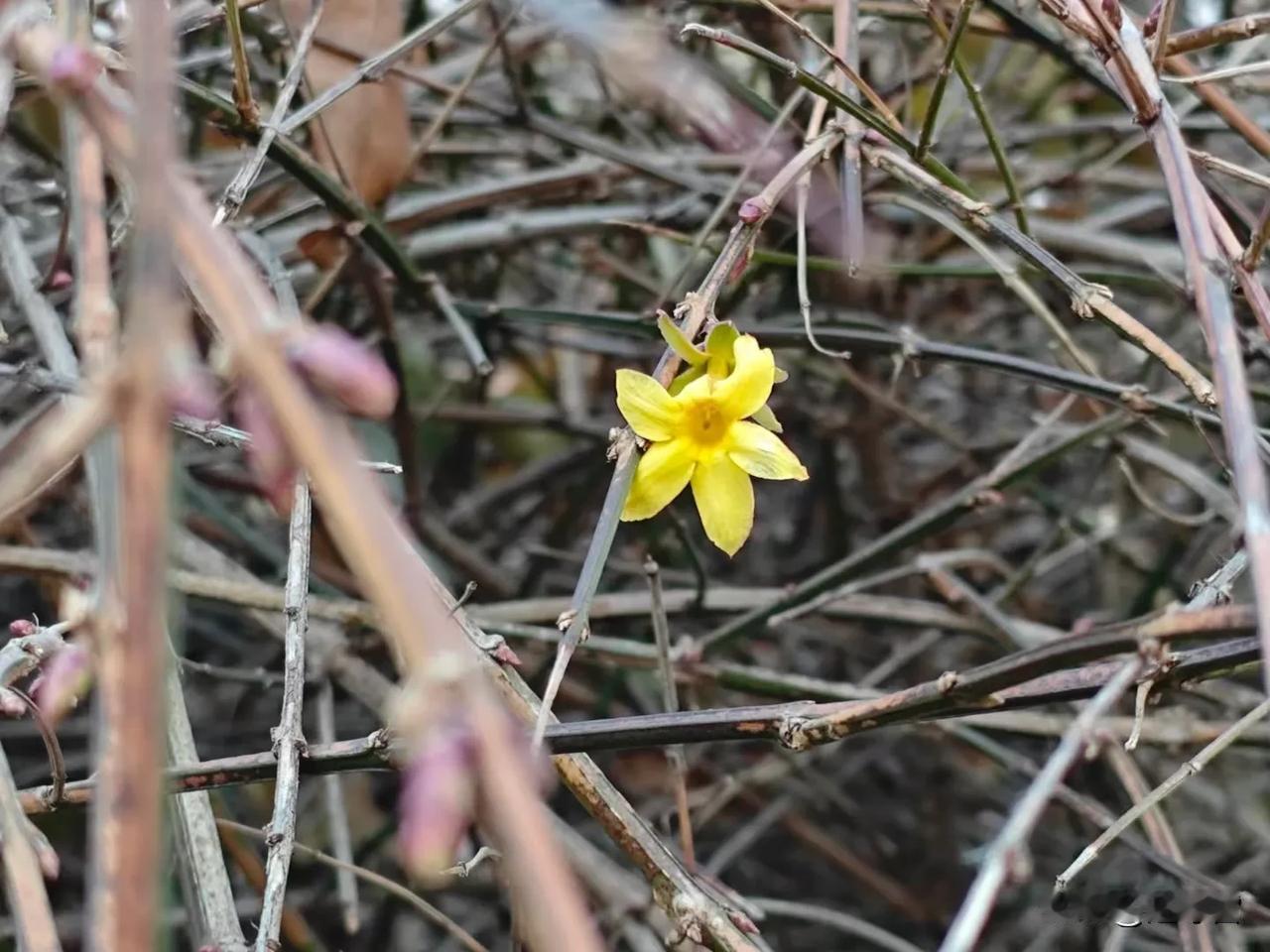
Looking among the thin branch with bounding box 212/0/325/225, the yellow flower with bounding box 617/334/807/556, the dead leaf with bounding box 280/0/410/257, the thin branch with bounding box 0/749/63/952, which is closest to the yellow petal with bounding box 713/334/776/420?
the yellow flower with bounding box 617/334/807/556

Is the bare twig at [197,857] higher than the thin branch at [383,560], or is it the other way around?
the thin branch at [383,560]

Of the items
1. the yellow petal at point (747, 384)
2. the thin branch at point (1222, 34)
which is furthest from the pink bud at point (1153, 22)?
the yellow petal at point (747, 384)

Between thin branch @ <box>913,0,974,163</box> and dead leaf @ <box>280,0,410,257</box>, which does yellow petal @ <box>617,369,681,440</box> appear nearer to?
thin branch @ <box>913,0,974,163</box>

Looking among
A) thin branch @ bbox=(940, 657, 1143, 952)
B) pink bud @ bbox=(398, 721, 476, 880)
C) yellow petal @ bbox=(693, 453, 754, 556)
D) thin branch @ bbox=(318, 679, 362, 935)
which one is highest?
pink bud @ bbox=(398, 721, 476, 880)

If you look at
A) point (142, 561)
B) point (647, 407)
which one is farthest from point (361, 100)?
point (142, 561)

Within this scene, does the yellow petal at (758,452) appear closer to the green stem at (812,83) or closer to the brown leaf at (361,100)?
the green stem at (812,83)

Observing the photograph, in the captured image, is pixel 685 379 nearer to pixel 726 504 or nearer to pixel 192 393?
pixel 726 504

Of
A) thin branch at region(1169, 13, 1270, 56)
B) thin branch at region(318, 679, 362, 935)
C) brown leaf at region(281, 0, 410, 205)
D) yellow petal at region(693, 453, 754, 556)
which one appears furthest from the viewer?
brown leaf at region(281, 0, 410, 205)

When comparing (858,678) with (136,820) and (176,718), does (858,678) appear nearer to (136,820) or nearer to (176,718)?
(176,718)
